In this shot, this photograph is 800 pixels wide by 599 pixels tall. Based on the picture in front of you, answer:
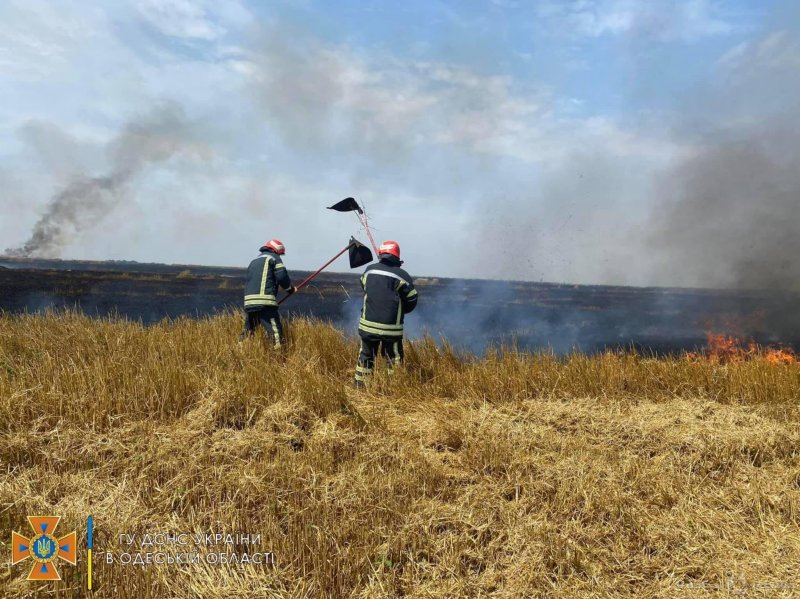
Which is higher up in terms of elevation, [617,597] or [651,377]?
[651,377]

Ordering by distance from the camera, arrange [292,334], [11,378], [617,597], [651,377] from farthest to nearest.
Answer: [292,334] < [651,377] < [11,378] < [617,597]

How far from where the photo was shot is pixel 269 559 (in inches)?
127

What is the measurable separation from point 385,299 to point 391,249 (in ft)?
2.20

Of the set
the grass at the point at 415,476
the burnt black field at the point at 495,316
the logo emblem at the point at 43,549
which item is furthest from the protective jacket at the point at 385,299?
the burnt black field at the point at 495,316

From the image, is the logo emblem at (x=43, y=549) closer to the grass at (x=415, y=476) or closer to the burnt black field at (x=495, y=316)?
the grass at (x=415, y=476)

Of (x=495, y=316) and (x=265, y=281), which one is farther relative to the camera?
(x=495, y=316)

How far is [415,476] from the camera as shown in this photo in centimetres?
410

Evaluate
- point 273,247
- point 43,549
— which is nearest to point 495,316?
point 273,247

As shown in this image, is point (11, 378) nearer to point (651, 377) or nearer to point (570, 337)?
point (651, 377)

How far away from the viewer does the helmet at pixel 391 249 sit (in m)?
7.00

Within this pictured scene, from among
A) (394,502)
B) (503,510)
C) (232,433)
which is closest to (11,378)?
(232,433)

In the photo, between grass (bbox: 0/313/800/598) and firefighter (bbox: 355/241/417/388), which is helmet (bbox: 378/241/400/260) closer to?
firefighter (bbox: 355/241/417/388)

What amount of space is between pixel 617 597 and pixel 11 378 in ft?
19.5

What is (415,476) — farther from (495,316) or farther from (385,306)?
(495,316)
